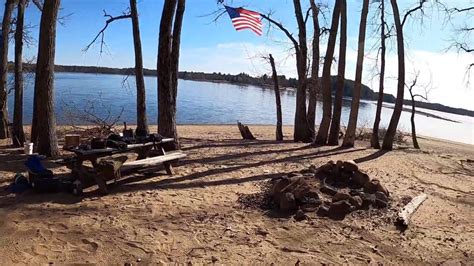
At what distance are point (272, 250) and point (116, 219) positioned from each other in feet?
6.46

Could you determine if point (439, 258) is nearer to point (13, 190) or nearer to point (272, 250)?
point (272, 250)

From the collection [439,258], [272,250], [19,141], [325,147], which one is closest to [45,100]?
[19,141]

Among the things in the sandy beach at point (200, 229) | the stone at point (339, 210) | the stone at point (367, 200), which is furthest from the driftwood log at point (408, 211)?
the stone at point (339, 210)

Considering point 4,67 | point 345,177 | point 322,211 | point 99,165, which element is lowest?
point 322,211

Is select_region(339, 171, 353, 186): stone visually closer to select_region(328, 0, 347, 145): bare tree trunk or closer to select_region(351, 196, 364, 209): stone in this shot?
select_region(351, 196, 364, 209): stone

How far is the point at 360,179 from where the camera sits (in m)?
6.62

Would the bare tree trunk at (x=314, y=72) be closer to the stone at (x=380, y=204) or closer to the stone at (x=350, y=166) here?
the stone at (x=350, y=166)

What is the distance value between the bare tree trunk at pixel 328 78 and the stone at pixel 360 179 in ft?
25.1

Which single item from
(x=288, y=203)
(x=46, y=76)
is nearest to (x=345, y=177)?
(x=288, y=203)

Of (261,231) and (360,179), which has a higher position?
(360,179)

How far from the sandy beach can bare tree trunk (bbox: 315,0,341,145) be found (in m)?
6.76

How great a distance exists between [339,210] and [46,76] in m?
6.25

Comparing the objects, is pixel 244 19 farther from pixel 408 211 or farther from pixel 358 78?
pixel 408 211

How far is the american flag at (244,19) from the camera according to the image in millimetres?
11148
